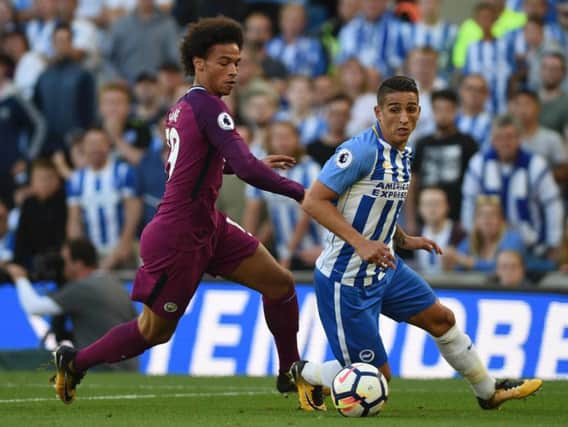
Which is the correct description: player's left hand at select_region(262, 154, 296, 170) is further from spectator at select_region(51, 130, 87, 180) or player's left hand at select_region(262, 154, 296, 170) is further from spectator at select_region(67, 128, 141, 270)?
spectator at select_region(51, 130, 87, 180)

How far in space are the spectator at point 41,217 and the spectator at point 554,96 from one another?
210 inches

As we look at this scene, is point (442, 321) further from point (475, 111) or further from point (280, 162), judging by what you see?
point (475, 111)

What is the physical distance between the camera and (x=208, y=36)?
9062mm

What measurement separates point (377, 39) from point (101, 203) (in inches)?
154


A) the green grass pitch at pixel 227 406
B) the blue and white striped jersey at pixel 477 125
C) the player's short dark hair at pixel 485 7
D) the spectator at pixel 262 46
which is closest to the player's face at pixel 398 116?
the green grass pitch at pixel 227 406

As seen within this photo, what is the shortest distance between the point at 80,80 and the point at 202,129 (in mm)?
9590

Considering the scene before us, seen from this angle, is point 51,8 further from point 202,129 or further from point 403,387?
point 202,129

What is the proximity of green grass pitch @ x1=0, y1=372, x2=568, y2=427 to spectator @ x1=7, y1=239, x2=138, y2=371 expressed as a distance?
90 cm

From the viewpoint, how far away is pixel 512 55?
54.9 feet

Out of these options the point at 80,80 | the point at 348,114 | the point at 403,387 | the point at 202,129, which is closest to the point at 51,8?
the point at 80,80

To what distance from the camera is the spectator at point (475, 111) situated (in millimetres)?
15547

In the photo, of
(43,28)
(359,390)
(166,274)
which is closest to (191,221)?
(166,274)

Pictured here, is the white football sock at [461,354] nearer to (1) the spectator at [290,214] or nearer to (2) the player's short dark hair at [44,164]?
(1) the spectator at [290,214]

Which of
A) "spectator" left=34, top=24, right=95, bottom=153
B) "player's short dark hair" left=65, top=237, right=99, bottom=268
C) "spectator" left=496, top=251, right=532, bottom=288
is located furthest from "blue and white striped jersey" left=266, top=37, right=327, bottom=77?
"player's short dark hair" left=65, top=237, right=99, bottom=268
